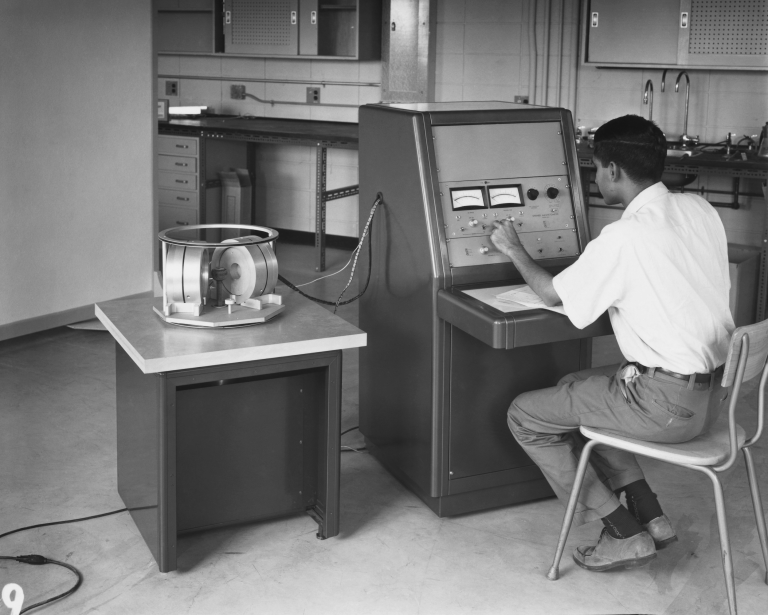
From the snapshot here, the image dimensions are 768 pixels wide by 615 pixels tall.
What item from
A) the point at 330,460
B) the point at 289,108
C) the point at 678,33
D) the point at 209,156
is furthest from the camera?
the point at 289,108

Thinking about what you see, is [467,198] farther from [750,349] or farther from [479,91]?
[479,91]

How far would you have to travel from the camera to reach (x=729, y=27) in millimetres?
5258

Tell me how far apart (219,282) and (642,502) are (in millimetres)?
1328

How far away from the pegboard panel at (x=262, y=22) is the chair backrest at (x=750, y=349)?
5.21 meters

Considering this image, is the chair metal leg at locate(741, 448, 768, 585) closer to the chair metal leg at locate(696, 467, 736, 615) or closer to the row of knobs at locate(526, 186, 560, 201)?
the chair metal leg at locate(696, 467, 736, 615)

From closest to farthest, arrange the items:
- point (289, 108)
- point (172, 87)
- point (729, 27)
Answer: point (729, 27) → point (289, 108) → point (172, 87)

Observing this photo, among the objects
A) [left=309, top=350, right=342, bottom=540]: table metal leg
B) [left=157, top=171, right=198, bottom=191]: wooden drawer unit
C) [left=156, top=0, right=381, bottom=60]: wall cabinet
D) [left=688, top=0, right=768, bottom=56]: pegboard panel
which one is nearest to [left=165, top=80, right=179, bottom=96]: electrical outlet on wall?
[left=156, top=0, right=381, bottom=60]: wall cabinet

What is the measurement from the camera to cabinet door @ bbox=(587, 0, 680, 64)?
5410 mm

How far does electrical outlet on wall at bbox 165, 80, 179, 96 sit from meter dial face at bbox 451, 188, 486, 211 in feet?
18.0

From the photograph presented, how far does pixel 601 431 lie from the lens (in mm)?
2381

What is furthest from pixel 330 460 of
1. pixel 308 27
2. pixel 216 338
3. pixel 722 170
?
pixel 308 27

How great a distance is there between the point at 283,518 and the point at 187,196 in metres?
4.24

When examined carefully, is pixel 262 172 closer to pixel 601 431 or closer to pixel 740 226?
pixel 740 226

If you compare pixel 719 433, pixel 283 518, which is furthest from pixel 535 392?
pixel 283 518
